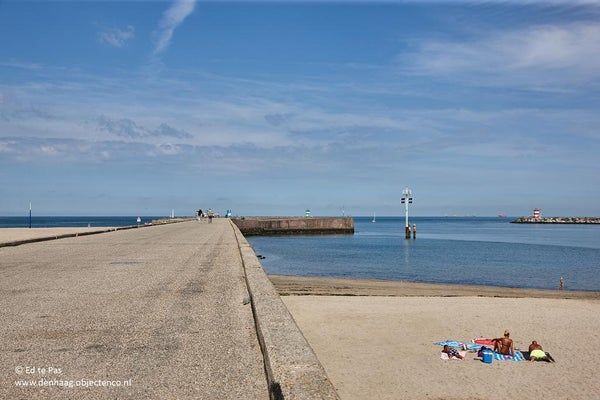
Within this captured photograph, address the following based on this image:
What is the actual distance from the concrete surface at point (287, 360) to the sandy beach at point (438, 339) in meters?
1.39

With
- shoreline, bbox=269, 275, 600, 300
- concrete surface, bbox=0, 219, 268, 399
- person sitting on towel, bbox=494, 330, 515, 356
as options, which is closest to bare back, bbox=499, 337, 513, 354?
person sitting on towel, bbox=494, 330, 515, 356

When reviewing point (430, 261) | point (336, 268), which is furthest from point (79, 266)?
point (430, 261)

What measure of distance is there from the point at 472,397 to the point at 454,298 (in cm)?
1064

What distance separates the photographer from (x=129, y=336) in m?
6.39

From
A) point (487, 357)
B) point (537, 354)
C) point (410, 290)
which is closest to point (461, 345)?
point (487, 357)

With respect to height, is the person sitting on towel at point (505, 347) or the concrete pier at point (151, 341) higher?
the concrete pier at point (151, 341)

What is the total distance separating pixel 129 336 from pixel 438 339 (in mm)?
6025

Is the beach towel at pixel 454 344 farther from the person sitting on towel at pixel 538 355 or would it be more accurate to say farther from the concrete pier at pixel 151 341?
the concrete pier at pixel 151 341

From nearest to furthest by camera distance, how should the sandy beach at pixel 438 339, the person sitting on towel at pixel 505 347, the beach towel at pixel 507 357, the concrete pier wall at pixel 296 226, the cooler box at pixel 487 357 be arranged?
the sandy beach at pixel 438 339 → the cooler box at pixel 487 357 → the beach towel at pixel 507 357 → the person sitting on towel at pixel 505 347 → the concrete pier wall at pixel 296 226

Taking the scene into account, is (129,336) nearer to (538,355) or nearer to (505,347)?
(505,347)

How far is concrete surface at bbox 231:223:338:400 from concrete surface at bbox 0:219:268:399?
0.64 ft

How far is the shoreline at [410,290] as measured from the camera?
744 inches

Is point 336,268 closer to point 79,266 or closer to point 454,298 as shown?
point 454,298

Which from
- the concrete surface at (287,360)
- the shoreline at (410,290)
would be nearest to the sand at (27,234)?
the shoreline at (410,290)
